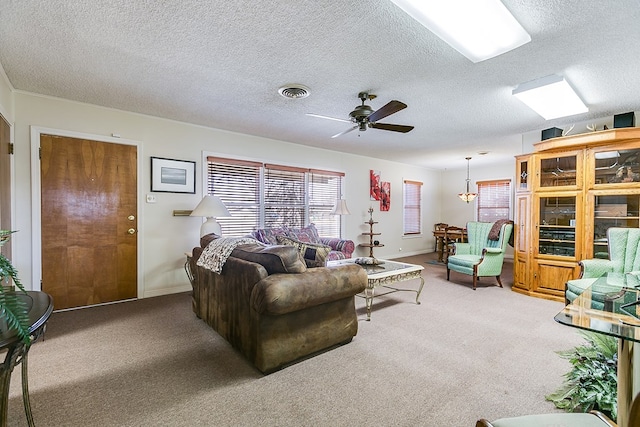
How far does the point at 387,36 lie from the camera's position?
221 centimetres

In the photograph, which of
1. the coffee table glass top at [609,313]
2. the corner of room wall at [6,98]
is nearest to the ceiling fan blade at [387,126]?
the coffee table glass top at [609,313]

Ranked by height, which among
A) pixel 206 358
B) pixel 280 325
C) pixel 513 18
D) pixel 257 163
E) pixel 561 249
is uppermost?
pixel 513 18

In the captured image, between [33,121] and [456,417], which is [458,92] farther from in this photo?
[33,121]

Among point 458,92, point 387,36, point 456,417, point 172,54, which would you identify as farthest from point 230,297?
point 458,92

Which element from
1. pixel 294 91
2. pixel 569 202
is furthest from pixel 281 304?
pixel 569 202

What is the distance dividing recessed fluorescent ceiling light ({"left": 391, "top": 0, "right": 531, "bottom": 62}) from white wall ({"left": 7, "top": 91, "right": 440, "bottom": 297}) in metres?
3.59

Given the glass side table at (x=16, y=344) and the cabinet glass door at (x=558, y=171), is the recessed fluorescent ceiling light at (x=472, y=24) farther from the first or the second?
the cabinet glass door at (x=558, y=171)

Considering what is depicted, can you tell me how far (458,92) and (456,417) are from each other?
2988mm

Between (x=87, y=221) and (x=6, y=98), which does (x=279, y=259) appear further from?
(x=6, y=98)

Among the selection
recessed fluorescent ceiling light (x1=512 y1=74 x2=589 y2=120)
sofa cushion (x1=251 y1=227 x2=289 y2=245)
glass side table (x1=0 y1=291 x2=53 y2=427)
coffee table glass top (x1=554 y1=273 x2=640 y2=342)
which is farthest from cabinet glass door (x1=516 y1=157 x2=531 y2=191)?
glass side table (x1=0 y1=291 x2=53 y2=427)

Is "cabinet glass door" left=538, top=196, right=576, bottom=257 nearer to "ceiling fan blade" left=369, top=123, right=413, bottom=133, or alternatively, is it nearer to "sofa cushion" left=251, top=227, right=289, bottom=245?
"ceiling fan blade" left=369, top=123, right=413, bottom=133

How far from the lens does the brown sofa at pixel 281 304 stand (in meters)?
2.10

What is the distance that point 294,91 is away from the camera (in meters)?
3.16

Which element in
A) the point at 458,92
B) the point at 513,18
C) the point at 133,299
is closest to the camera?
the point at 513,18
